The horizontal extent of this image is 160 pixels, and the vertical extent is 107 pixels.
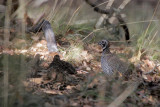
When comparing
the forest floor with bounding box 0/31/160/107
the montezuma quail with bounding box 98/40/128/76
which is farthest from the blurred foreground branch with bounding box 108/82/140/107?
the montezuma quail with bounding box 98/40/128/76

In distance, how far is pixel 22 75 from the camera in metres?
3.50

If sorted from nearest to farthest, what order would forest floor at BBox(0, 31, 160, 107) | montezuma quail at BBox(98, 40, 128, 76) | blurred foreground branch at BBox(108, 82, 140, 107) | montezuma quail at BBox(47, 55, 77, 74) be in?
1. blurred foreground branch at BBox(108, 82, 140, 107)
2. forest floor at BBox(0, 31, 160, 107)
3. montezuma quail at BBox(47, 55, 77, 74)
4. montezuma quail at BBox(98, 40, 128, 76)

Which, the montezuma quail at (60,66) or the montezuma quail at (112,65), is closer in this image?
the montezuma quail at (60,66)

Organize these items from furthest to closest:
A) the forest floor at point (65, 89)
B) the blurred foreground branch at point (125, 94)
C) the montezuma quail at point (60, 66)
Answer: the montezuma quail at point (60, 66), the forest floor at point (65, 89), the blurred foreground branch at point (125, 94)

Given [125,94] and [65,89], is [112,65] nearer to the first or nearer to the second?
[65,89]

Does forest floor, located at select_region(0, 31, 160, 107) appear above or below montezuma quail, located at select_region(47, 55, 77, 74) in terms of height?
below

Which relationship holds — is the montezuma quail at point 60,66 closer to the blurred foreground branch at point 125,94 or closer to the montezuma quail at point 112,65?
the montezuma quail at point 112,65

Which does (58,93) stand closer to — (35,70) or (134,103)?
(35,70)

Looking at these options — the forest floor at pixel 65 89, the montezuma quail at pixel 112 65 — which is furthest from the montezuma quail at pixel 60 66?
the montezuma quail at pixel 112 65

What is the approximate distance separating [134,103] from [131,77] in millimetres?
1240

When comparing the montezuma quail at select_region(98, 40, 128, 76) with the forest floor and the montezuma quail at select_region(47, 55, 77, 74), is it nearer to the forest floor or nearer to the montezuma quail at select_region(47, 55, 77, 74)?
the forest floor

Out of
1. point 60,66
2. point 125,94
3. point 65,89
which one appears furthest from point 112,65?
point 125,94

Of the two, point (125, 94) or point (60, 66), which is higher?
point (60, 66)

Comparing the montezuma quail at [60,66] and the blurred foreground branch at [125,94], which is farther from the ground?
the montezuma quail at [60,66]
